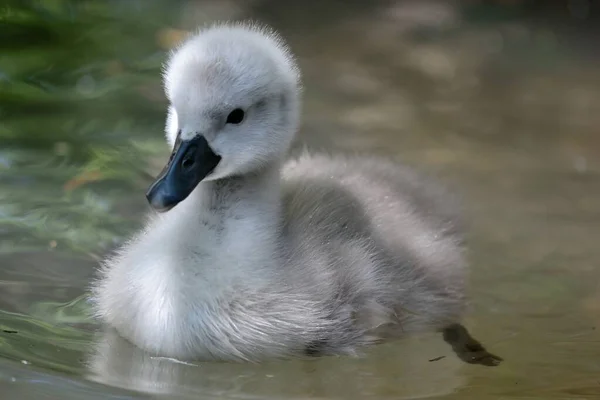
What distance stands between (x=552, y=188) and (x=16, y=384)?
5.23ft

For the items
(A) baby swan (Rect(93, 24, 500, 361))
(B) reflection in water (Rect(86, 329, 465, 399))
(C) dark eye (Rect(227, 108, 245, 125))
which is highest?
(C) dark eye (Rect(227, 108, 245, 125))

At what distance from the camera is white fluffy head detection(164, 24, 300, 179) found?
1.97 m

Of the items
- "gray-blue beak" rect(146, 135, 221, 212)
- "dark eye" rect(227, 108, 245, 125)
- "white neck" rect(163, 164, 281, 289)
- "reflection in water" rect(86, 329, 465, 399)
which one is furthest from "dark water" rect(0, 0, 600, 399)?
"dark eye" rect(227, 108, 245, 125)

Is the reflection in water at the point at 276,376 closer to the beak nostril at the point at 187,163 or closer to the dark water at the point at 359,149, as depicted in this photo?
the dark water at the point at 359,149

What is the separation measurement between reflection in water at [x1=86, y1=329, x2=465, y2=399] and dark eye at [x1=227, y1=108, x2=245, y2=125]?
417mm

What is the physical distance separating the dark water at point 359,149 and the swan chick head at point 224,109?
0.34 m

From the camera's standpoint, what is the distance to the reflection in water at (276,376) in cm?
190

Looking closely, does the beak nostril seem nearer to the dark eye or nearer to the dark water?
the dark eye

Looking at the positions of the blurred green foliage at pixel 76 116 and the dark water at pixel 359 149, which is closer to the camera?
the dark water at pixel 359 149

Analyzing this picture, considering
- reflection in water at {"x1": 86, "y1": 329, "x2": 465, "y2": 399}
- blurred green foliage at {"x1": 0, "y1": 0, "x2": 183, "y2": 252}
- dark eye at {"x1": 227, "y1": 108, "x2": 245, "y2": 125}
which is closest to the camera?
reflection in water at {"x1": 86, "y1": 329, "x2": 465, "y2": 399}

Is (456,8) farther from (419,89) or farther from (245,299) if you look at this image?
(245,299)

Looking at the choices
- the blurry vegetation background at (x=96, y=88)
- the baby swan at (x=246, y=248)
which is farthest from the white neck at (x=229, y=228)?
the blurry vegetation background at (x=96, y=88)

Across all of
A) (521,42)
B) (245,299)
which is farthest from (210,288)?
(521,42)

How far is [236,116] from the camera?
2.03 m
